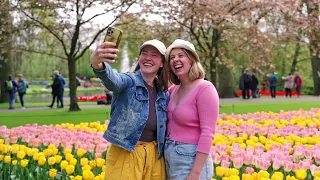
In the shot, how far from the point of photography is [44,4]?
13.3 m

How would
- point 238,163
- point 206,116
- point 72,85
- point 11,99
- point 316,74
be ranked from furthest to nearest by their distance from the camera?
point 316,74 < point 11,99 < point 72,85 < point 238,163 < point 206,116

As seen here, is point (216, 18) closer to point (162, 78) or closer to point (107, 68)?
point (162, 78)

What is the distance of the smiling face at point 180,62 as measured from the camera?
2.70 meters

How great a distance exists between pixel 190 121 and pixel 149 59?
0.49 m

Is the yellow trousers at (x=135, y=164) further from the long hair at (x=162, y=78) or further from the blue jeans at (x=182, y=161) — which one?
the long hair at (x=162, y=78)

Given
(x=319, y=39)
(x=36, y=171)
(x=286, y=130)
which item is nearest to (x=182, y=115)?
(x=36, y=171)

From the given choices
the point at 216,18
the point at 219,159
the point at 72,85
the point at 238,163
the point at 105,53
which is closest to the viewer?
the point at 105,53

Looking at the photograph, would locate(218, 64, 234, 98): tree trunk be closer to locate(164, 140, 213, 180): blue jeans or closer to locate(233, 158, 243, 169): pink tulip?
locate(233, 158, 243, 169): pink tulip

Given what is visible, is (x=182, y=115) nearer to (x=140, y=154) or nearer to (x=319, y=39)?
(x=140, y=154)

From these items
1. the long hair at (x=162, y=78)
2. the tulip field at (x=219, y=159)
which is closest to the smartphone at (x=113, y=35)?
the long hair at (x=162, y=78)

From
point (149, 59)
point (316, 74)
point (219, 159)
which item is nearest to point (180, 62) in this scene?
point (149, 59)

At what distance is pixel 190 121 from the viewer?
267cm

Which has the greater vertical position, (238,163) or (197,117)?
(197,117)

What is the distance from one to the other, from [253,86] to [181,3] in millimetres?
9271
